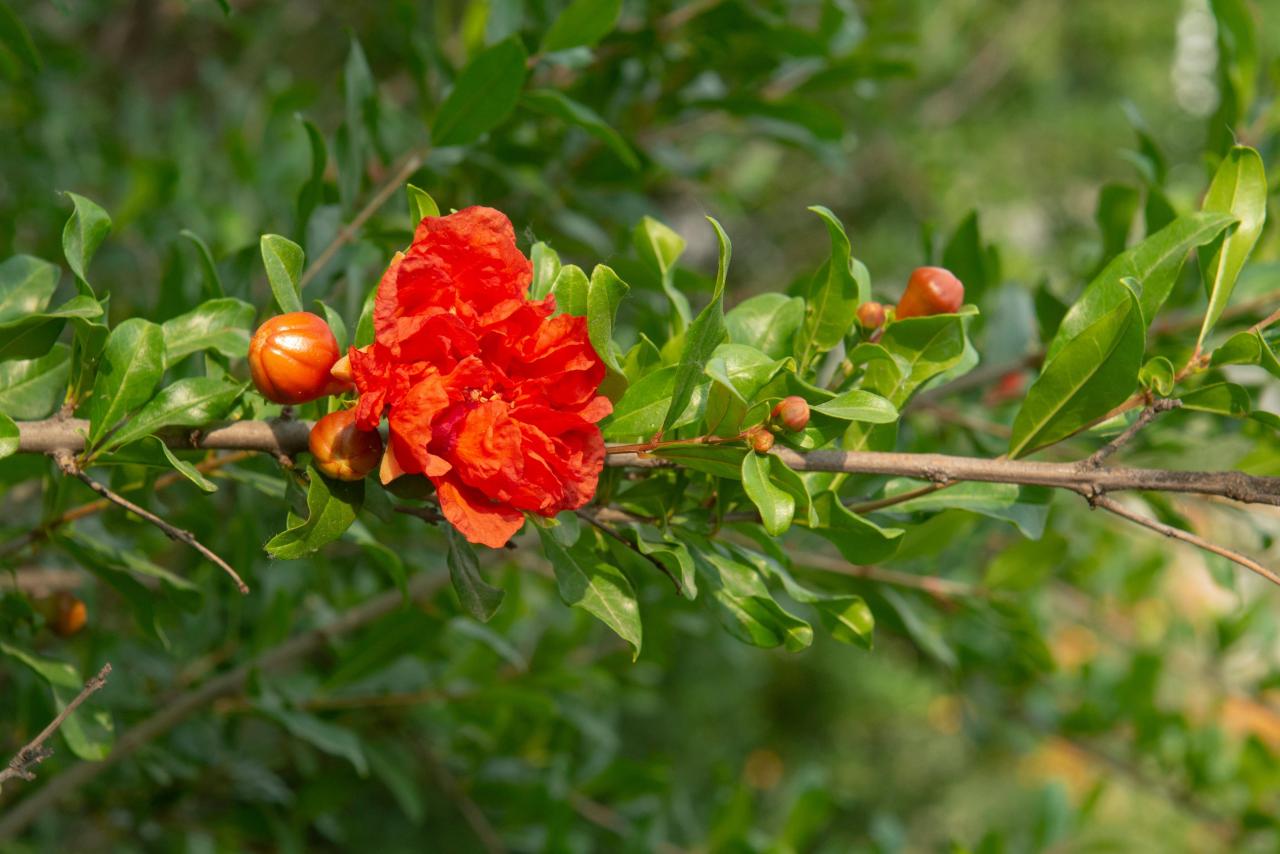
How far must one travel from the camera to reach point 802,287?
3.66 ft

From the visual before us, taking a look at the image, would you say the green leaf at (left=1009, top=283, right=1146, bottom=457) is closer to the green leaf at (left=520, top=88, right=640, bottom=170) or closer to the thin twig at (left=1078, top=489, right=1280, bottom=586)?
the thin twig at (left=1078, top=489, right=1280, bottom=586)

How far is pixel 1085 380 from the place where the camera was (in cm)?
73

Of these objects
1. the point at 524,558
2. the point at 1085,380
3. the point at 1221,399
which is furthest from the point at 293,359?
the point at 524,558

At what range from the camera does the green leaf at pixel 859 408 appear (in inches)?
26.0

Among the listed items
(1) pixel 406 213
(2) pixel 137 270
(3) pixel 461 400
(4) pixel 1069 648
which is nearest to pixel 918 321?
(3) pixel 461 400

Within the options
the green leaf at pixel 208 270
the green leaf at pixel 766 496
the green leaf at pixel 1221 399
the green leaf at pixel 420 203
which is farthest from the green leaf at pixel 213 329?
the green leaf at pixel 1221 399

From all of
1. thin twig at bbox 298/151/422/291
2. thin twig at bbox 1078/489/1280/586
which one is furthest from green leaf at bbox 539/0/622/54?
thin twig at bbox 1078/489/1280/586

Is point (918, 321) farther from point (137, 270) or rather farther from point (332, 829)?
point (137, 270)

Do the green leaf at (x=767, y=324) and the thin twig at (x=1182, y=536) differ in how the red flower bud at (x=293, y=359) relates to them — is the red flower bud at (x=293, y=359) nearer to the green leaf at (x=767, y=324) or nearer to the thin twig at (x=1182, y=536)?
the green leaf at (x=767, y=324)

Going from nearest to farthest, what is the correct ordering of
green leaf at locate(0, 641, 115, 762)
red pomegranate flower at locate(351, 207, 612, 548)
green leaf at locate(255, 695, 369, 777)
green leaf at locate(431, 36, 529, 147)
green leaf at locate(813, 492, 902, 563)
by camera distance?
red pomegranate flower at locate(351, 207, 612, 548) < green leaf at locate(813, 492, 902, 563) < green leaf at locate(0, 641, 115, 762) < green leaf at locate(431, 36, 529, 147) < green leaf at locate(255, 695, 369, 777)

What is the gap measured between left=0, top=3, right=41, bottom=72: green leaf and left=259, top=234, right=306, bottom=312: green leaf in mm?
428

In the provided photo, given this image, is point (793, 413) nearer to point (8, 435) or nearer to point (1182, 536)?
point (1182, 536)

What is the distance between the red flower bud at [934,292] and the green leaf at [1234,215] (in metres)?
0.19

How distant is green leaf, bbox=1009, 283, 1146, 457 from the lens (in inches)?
27.9
